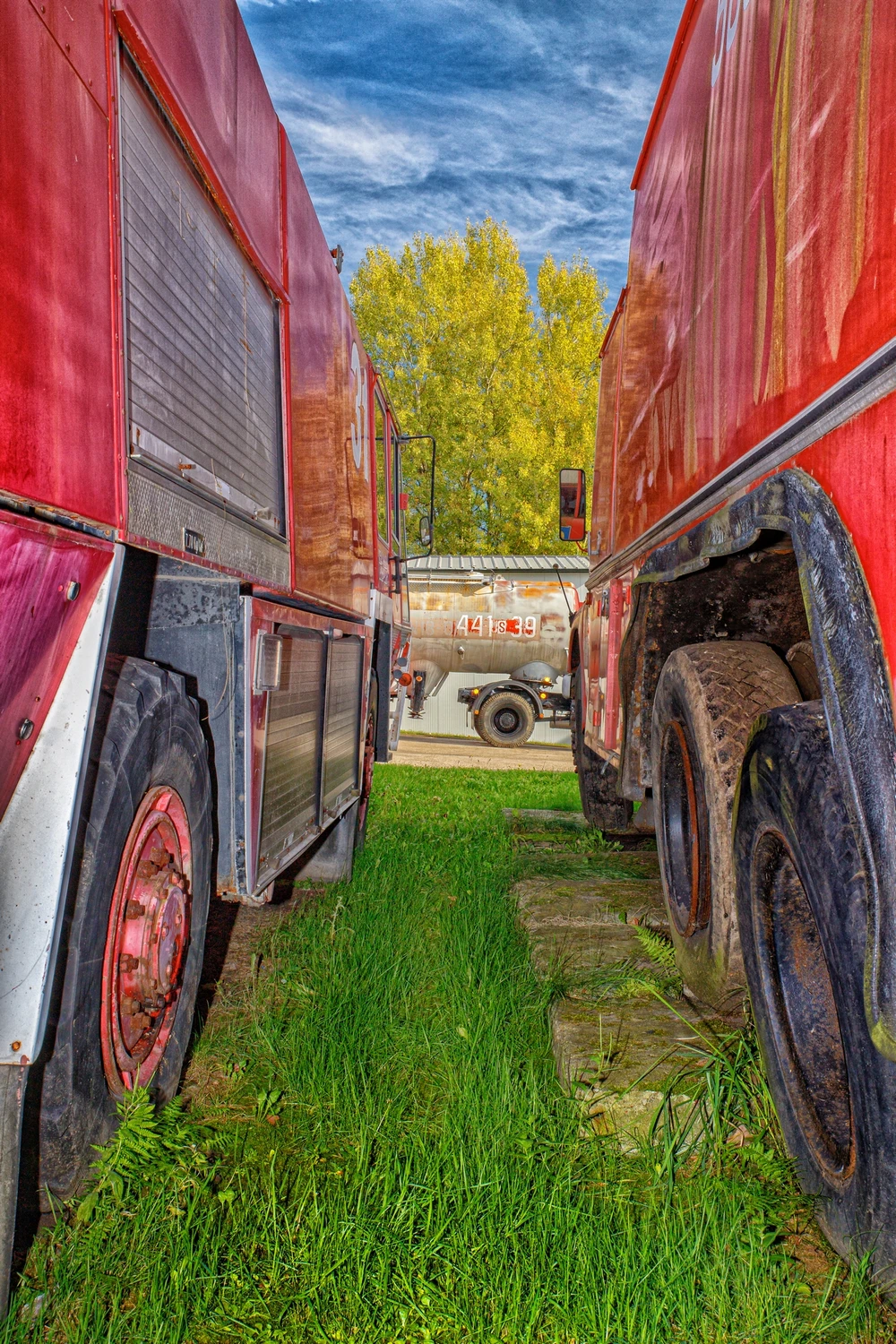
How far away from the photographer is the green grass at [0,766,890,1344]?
159 cm

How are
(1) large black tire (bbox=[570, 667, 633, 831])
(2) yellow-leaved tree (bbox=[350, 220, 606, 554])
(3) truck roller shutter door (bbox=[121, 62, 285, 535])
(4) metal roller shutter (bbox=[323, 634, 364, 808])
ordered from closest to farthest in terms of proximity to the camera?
→ (3) truck roller shutter door (bbox=[121, 62, 285, 535])
(4) metal roller shutter (bbox=[323, 634, 364, 808])
(1) large black tire (bbox=[570, 667, 633, 831])
(2) yellow-leaved tree (bbox=[350, 220, 606, 554])

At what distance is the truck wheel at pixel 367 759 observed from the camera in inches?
210

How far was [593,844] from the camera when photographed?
17.8 ft

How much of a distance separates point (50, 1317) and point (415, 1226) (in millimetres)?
697

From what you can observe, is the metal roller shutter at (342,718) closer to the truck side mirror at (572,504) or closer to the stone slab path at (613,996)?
the stone slab path at (613,996)

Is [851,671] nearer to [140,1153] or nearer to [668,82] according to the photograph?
[140,1153]

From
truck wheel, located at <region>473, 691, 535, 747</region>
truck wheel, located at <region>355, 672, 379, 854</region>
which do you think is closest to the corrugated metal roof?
truck wheel, located at <region>473, 691, 535, 747</region>

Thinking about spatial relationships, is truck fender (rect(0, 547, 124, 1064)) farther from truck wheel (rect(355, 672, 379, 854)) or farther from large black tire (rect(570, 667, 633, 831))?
large black tire (rect(570, 667, 633, 831))

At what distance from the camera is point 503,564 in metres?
17.2

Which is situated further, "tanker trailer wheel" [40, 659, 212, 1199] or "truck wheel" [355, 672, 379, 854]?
"truck wheel" [355, 672, 379, 854]

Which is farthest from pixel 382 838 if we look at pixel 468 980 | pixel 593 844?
pixel 468 980

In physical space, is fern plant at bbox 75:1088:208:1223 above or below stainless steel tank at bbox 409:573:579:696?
below

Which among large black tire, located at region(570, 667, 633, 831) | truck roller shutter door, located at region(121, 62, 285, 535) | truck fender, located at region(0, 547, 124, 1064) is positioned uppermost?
truck roller shutter door, located at region(121, 62, 285, 535)

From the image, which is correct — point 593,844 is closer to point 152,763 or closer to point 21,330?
point 152,763
